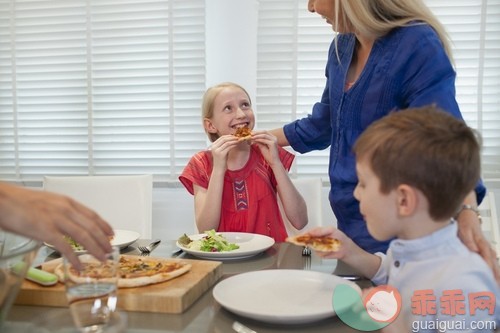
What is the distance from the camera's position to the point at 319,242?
126 centimetres

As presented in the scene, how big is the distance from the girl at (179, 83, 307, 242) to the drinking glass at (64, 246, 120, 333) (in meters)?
Answer: 1.21

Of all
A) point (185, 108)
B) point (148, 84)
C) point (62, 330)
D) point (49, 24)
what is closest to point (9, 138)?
point (49, 24)

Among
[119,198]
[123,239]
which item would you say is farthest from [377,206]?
[119,198]

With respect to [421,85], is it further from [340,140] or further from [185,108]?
[185,108]

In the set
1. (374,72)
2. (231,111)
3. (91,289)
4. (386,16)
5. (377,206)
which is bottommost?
(91,289)

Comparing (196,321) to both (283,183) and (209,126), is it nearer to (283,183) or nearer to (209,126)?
→ (283,183)

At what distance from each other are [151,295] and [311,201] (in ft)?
4.76

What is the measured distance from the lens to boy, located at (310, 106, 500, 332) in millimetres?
978

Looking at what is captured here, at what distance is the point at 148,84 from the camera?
338cm

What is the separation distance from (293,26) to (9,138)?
2.26 metres

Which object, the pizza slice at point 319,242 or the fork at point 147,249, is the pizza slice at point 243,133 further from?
the pizza slice at point 319,242

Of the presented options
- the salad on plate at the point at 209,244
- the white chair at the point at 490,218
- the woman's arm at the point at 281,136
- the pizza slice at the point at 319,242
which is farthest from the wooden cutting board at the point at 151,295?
the white chair at the point at 490,218

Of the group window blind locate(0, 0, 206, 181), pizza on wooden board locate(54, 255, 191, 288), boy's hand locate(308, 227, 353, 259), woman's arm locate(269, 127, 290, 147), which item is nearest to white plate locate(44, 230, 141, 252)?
pizza on wooden board locate(54, 255, 191, 288)

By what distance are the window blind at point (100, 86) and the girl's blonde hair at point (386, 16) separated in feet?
5.99
